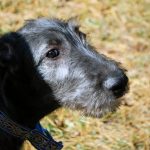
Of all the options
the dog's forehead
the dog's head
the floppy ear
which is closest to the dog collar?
the dog's head

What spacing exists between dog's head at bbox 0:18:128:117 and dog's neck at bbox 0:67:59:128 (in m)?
0.08

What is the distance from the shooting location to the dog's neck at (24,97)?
469 cm

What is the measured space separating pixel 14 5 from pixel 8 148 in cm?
463

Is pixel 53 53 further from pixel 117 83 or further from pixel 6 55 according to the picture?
pixel 117 83

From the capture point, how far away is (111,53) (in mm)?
7984

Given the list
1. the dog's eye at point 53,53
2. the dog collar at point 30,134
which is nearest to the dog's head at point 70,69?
the dog's eye at point 53,53

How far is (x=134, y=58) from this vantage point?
7.82m

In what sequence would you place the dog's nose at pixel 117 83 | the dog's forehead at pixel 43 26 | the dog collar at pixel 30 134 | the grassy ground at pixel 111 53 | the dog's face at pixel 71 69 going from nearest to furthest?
1. the dog collar at pixel 30 134
2. the dog's nose at pixel 117 83
3. the dog's face at pixel 71 69
4. the dog's forehead at pixel 43 26
5. the grassy ground at pixel 111 53

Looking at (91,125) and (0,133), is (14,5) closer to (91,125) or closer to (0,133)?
(91,125)

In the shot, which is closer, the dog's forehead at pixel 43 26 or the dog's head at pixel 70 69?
the dog's head at pixel 70 69

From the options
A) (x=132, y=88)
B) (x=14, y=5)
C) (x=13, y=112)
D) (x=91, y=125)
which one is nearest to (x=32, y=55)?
(x=13, y=112)

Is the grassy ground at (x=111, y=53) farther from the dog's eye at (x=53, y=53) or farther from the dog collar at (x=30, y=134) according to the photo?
the dog's eye at (x=53, y=53)

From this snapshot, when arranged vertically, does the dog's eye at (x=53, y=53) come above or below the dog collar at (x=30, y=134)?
above

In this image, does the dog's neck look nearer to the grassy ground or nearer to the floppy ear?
the floppy ear
